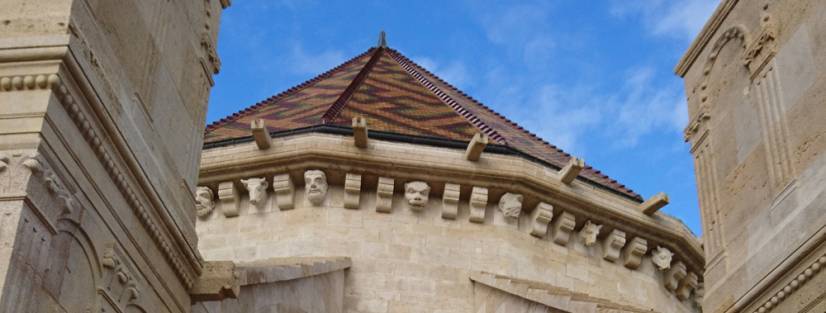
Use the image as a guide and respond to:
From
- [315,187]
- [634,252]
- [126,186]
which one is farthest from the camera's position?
[634,252]

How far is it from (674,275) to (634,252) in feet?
2.57

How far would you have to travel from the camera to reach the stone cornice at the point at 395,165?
12.0 meters

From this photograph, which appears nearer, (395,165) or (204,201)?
(395,165)

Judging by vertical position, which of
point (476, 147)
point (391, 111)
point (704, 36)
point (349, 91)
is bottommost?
point (704, 36)

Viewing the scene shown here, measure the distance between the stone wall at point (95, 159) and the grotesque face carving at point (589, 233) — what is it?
619 cm

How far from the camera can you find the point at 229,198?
483 inches

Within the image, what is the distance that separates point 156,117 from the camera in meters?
6.75

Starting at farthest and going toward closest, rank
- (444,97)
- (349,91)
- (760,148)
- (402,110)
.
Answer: (444,97)
(349,91)
(402,110)
(760,148)

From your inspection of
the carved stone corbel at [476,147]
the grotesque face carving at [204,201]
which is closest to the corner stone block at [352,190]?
the carved stone corbel at [476,147]

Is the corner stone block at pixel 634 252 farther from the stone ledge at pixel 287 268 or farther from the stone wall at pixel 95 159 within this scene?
the stone wall at pixel 95 159

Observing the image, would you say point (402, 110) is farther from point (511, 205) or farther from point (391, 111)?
point (511, 205)

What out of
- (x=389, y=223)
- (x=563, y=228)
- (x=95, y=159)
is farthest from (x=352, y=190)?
(x=95, y=159)

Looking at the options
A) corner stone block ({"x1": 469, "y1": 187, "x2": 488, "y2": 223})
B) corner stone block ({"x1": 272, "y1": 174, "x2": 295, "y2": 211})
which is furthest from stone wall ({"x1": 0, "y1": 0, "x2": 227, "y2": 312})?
corner stone block ({"x1": 469, "y1": 187, "x2": 488, "y2": 223})

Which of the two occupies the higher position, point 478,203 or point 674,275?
point 478,203
